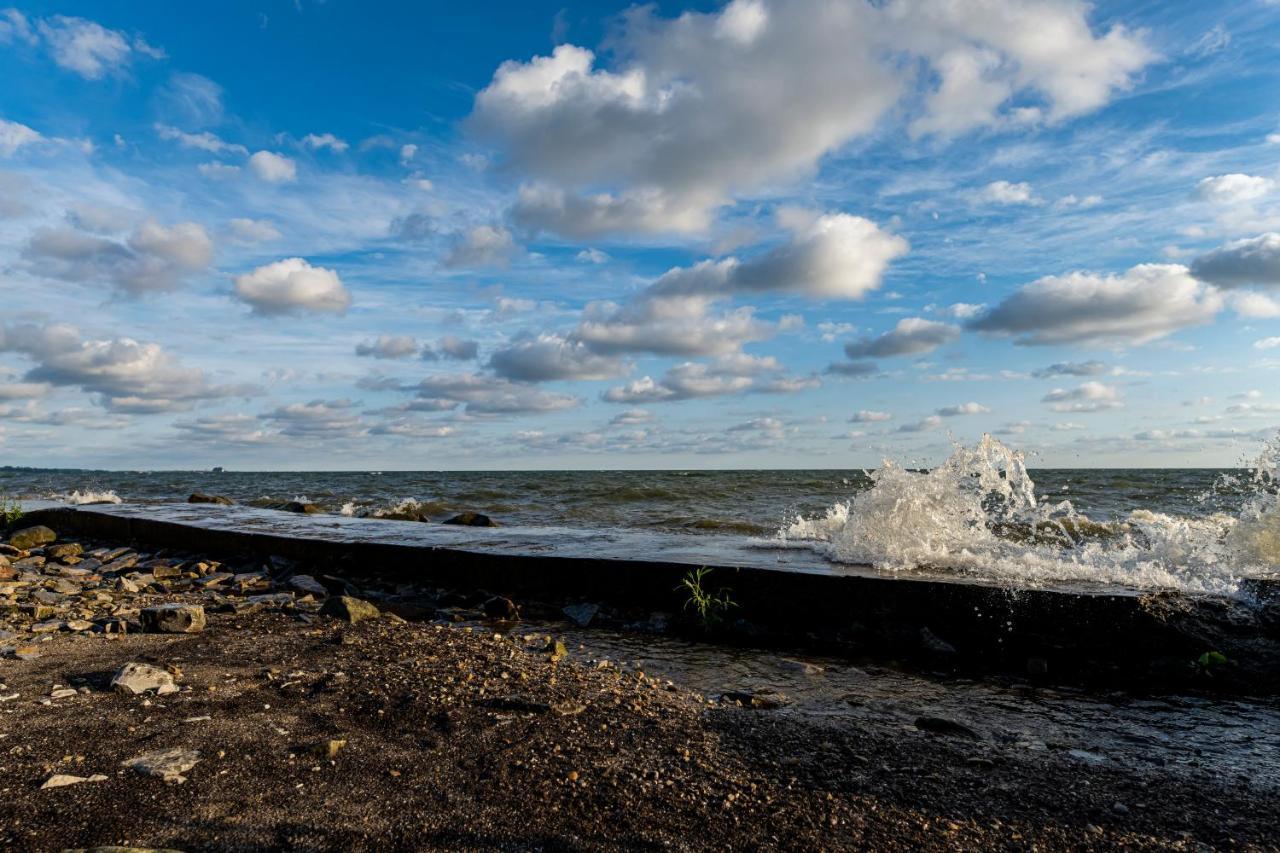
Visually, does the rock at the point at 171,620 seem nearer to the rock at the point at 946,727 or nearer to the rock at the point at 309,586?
the rock at the point at 309,586

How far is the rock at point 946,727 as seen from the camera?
3.75 meters

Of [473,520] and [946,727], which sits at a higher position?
[473,520]

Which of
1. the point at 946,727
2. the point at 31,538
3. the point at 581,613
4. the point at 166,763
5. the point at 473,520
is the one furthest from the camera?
the point at 473,520

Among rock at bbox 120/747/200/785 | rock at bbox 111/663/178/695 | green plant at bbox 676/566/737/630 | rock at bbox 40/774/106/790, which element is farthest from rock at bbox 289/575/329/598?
rock at bbox 40/774/106/790

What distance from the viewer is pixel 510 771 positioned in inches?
A: 117

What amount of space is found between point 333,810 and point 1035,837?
2.53 m

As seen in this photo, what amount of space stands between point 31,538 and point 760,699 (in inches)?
478

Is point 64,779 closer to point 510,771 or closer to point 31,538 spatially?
point 510,771

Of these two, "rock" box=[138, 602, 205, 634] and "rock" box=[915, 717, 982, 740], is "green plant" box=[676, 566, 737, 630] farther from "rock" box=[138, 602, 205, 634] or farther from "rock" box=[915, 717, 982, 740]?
"rock" box=[138, 602, 205, 634]

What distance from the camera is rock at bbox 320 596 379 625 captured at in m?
6.04

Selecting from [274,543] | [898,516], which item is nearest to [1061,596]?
[898,516]

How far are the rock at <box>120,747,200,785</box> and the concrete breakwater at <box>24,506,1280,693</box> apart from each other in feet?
12.9

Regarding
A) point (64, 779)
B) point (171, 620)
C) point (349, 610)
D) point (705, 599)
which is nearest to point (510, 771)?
point (64, 779)

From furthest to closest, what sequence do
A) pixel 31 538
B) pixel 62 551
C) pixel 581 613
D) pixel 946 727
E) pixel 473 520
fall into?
pixel 473 520 < pixel 31 538 < pixel 62 551 < pixel 581 613 < pixel 946 727
